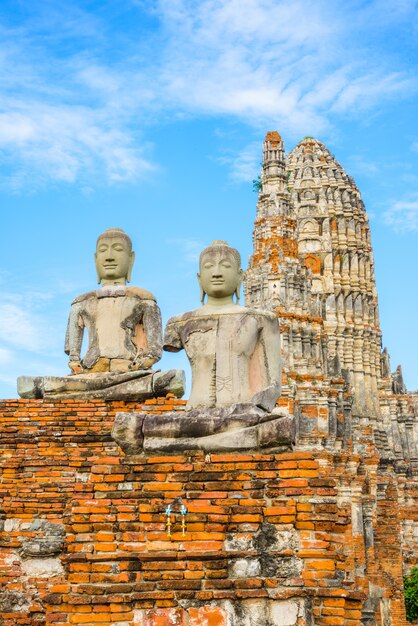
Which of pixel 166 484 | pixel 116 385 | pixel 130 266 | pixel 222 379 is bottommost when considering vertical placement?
pixel 166 484

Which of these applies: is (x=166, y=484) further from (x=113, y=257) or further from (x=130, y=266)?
(x=130, y=266)

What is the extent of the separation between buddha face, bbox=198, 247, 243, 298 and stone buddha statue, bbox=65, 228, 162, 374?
7.74 feet

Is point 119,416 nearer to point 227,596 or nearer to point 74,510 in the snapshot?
point 74,510

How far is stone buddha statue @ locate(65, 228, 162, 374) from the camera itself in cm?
1084

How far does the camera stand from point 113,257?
36.6 ft

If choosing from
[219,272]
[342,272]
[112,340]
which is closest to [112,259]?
[112,340]

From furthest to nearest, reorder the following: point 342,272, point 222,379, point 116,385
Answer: point 342,272
point 116,385
point 222,379

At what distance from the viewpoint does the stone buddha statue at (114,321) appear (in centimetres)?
1084

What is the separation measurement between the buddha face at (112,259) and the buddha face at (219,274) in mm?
2651

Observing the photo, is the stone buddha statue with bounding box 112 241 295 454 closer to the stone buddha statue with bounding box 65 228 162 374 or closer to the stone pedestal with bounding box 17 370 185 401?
the stone pedestal with bounding box 17 370 185 401

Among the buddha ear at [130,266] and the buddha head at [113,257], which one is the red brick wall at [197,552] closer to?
the buddha head at [113,257]

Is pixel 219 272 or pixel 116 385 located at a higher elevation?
pixel 219 272

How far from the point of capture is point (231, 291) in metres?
8.58

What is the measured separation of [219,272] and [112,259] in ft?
9.44
